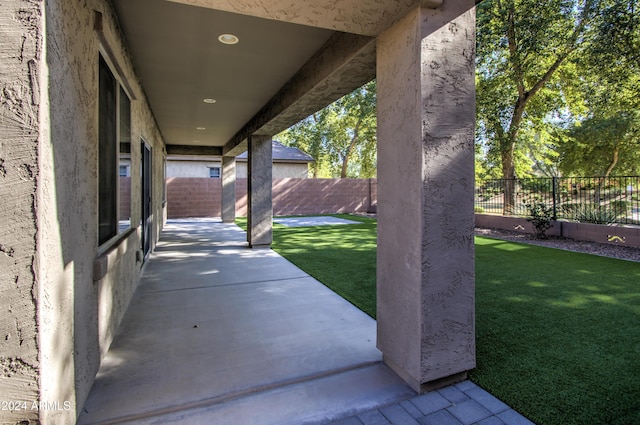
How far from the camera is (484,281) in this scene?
4.91 metres

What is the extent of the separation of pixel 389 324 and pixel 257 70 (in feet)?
11.2

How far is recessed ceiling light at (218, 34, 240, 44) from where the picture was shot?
3.52 meters

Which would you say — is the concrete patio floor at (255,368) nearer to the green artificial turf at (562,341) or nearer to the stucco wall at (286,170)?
the green artificial turf at (562,341)

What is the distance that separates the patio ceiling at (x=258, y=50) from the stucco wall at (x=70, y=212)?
0.64m

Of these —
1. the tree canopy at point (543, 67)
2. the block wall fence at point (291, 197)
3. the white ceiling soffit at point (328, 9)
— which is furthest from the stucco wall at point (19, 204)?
the block wall fence at point (291, 197)

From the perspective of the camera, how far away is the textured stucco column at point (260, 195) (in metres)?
7.84

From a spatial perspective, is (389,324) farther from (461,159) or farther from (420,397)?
(461,159)

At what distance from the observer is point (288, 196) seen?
55.5 feet

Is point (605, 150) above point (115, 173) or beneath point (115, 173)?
above

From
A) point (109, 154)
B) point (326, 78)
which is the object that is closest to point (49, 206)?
point (109, 154)

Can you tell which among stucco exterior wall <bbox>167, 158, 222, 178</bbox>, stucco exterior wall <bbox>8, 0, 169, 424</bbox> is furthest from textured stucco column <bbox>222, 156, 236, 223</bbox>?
stucco exterior wall <bbox>8, 0, 169, 424</bbox>

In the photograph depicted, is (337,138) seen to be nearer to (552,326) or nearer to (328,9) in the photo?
(552,326)

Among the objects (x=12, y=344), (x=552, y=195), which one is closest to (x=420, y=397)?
(x=12, y=344)

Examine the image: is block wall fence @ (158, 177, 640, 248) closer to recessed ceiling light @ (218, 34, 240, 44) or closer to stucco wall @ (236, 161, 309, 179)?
stucco wall @ (236, 161, 309, 179)
